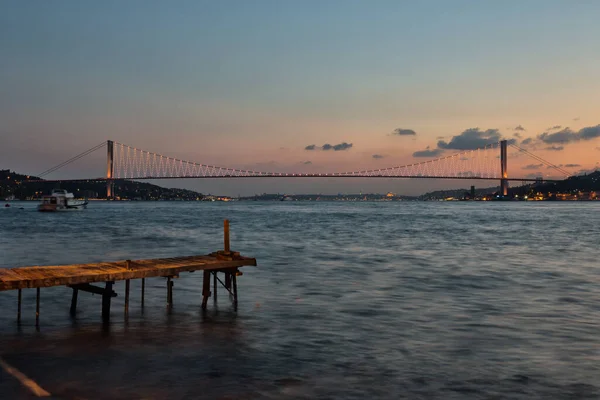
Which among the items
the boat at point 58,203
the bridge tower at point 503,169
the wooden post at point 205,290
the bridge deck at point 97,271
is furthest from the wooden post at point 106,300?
the bridge tower at point 503,169

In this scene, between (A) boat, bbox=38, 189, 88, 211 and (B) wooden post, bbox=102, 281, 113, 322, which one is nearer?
(B) wooden post, bbox=102, 281, 113, 322

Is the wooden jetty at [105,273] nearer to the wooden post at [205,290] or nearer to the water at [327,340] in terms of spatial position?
the wooden post at [205,290]

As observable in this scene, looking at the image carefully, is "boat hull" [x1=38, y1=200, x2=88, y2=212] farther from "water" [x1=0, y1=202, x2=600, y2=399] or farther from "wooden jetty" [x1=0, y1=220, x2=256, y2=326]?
"wooden jetty" [x1=0, y1=220, x2=256, y2=326]

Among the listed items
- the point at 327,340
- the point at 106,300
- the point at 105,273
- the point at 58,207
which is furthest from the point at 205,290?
the point at 58,207

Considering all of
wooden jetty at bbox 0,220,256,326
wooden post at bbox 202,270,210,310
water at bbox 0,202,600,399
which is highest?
wooden jetty at bbox 0,220,256,326

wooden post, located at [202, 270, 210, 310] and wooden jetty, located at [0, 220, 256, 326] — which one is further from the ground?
wooden jetty, located at [0, 220, 256, 326]

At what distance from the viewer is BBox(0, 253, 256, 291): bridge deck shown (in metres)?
11.1

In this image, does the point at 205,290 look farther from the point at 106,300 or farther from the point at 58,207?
the point at 58,207

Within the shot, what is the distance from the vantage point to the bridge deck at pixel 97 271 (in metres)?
11.1

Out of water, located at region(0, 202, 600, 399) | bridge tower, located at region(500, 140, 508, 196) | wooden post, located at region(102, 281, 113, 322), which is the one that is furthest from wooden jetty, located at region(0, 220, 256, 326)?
bridge tower, located at region(500, 140, 508, 196)

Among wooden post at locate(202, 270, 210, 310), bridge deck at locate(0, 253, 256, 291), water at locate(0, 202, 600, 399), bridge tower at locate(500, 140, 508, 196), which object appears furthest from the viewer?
bridge tower at locate(500, 140, 508, 196)

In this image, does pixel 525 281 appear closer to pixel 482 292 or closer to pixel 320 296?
pixel 482 292

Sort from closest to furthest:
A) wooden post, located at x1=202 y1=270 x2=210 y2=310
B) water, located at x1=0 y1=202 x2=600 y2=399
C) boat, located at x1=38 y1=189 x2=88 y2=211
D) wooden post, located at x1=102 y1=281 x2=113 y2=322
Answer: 1. water, located at x1=0 y1=202 x2=600 y2=399
2. wooden post, located at x1=102 y1=281 x2=113 y2=322
3. wooden post, located at x1=202 y1=270 x2=210 y2=310
4. boat, located at x1=38 y1=189 x2=88 y2=211

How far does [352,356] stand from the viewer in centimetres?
1016
